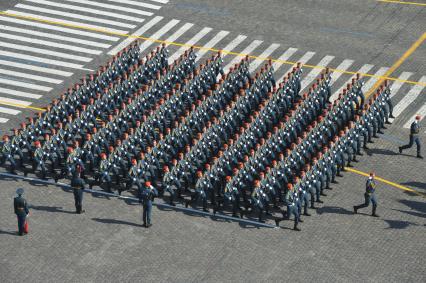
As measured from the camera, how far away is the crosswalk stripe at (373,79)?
176 ft

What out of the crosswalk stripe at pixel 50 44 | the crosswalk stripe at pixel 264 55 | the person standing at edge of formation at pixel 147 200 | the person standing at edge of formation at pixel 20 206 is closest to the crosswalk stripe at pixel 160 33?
the crosswalk stripe at pixel 50 44

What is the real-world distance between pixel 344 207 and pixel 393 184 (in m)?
3.00

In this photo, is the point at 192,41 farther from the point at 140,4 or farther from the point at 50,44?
the point at 50,44

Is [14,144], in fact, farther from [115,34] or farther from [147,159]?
[115,34]

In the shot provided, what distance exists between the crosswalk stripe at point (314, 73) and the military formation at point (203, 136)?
247 centimetres

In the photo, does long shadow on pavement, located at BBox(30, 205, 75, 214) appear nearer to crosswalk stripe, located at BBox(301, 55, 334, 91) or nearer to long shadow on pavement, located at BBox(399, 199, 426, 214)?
long shadow on pavement, located at BBox(399, 199, 426, 214)

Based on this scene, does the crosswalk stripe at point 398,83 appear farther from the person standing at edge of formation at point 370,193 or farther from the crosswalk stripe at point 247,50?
the person standing at edge of formation at point 370,193

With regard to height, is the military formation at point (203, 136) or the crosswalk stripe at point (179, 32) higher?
the crosswalk stripe at point (179, 32)

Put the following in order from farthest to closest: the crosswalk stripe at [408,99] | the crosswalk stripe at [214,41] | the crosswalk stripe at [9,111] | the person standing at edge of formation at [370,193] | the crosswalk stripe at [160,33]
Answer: the crosswalk stripe at [160,33], the crosswalk stripe at [214,41], the crosswalk stripe at [408,99], the crosswalk stripe at [9,111], the person standing at edge of formation at [370,193]

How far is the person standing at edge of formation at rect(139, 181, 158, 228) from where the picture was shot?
135 feet

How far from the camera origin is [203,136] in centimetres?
4541

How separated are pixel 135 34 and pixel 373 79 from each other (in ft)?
45.7

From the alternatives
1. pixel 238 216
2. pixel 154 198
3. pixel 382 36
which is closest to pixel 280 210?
pixel 238 216

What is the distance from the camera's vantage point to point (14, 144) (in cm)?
4534
